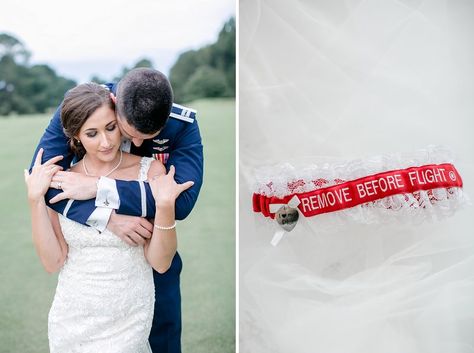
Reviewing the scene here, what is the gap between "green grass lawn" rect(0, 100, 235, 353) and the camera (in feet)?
6.59

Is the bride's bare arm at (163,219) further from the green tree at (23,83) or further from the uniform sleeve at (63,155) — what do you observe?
the green tree at (23,83)

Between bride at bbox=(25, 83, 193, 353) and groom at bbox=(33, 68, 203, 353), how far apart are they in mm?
28

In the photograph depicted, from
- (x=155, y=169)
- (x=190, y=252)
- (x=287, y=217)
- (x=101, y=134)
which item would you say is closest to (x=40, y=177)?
(x=101, y=134)

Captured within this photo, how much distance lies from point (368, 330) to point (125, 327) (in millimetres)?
888

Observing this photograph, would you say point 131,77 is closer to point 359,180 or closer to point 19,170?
point 19,170

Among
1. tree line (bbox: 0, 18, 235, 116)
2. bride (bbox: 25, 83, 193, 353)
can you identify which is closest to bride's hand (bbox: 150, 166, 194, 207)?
bride (bbox: 25, 83, 193, 353)

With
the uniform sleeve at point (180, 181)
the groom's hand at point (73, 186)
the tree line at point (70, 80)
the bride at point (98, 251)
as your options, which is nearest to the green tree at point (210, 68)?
the tree line at point (70, 80)

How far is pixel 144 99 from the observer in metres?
1.57

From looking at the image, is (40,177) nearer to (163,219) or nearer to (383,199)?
(163,219)

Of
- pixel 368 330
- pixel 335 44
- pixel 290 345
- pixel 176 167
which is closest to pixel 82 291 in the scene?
pixel 176 167

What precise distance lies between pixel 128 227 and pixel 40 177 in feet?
0.92

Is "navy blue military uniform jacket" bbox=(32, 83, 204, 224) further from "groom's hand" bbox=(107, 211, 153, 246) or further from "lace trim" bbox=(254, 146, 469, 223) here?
"lace trim" bbox=(254, 146, 469, 223)

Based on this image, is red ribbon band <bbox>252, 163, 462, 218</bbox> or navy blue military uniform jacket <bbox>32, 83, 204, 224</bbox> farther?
red ribbon band <bbox>252, 163, 462, 218</bbox>

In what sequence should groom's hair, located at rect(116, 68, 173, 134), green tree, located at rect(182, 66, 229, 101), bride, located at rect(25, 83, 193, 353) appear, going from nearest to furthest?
groom's hair, located at rect(116, 68, 173, 134)
bride, located at rect(25, 83, 193, 353)
green tree, located at rect(182, 66, 229, 101)
